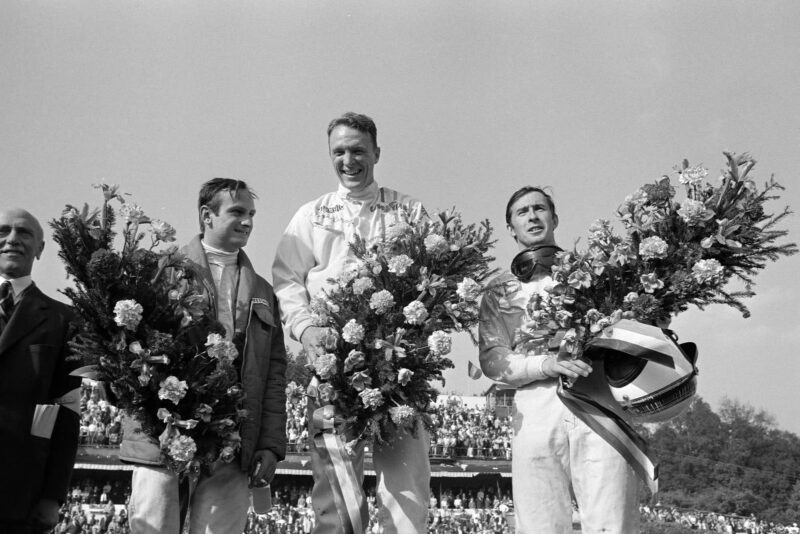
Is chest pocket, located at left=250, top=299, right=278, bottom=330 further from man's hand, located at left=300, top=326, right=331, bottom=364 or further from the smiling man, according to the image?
man's hand, located at left=300, top=326, right=331, bottom=364

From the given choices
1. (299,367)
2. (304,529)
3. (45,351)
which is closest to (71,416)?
(45,351)

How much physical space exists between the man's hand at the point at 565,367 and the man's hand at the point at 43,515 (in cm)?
295

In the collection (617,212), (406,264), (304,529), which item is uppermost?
(617,212)

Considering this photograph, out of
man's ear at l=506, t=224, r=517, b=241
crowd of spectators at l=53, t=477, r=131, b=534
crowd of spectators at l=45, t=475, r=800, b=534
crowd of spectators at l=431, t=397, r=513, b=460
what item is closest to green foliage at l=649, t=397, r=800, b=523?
crowd of spectators at l=45, t=475, r=800, b=534

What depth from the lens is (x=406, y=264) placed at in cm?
425

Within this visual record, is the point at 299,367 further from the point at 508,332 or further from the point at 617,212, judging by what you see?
the point at 617,212

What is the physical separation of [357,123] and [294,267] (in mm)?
1076

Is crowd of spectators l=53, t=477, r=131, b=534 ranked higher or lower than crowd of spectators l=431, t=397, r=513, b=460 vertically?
lower

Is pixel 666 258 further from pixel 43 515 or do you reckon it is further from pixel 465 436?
pixel 465 436

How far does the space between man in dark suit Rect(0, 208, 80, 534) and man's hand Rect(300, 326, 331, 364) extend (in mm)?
1401

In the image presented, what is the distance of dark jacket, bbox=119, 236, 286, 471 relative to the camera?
420 cm

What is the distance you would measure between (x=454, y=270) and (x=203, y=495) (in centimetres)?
197

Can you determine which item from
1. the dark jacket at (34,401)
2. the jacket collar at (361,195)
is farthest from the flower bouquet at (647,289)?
the dark jacket at (34,401)

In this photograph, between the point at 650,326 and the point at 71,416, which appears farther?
the point at 71,416
